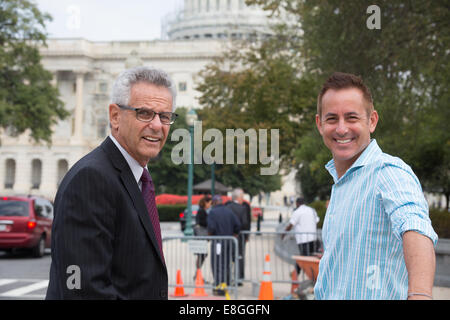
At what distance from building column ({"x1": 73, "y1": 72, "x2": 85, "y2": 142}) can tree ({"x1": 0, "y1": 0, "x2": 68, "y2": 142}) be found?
2601 inches

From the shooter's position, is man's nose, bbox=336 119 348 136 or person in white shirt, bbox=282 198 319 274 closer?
man's nose, bbox=336 119 348 136

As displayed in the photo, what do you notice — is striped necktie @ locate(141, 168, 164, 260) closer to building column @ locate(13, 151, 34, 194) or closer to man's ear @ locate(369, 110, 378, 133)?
man's ear @ locate(369, 110, 378, 133)

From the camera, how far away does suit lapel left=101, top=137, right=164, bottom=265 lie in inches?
112

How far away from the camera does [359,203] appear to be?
115 inches

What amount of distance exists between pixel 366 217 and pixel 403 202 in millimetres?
243

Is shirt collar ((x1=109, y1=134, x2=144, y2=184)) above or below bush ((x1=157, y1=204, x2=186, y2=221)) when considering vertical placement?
above

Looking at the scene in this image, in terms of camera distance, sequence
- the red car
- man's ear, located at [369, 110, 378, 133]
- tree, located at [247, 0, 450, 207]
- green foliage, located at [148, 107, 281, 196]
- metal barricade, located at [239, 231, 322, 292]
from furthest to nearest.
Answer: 1. green foliage, located at [148, 107, 281, 196]
2. the red car
3. metal barricade, located at [239, 231, 322, 292]
4. tree, located at [247, 0, 450, 207]
5. man's ear, located at [369, 110, 378, 133]

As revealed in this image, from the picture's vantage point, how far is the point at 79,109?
102 m

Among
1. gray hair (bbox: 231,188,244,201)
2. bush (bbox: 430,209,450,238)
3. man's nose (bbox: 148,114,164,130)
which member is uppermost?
man's nose (bbox: 148,114,164,130)

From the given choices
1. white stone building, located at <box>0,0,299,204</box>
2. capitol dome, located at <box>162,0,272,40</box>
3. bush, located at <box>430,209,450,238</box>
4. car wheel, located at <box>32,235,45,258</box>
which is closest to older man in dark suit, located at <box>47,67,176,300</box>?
bush, located at <box>430,209,450,238</box>

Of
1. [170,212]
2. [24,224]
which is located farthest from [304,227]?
[170,212]

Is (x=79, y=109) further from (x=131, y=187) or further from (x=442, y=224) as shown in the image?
(x=131, y=187)

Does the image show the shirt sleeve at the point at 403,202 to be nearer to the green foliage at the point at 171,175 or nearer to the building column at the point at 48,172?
the green foliage at the point at 171,175
